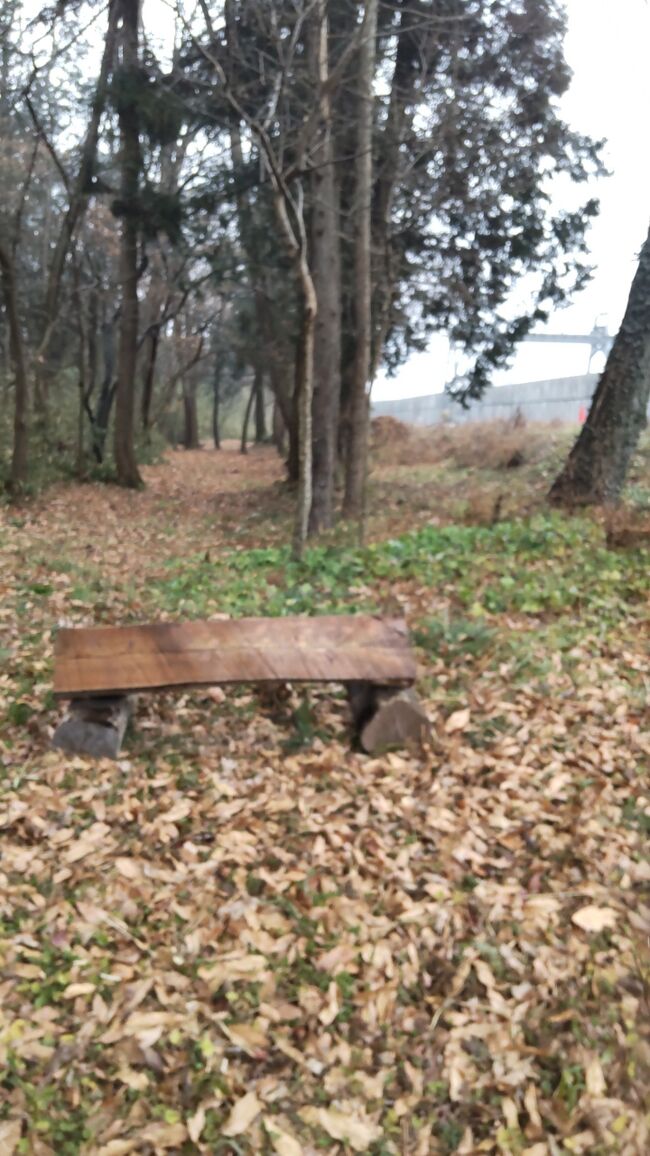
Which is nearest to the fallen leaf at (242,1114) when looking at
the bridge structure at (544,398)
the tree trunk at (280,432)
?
the bridge structure at (544,398)

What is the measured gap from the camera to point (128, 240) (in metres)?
15.9

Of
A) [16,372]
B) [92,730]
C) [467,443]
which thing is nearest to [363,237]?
[16,372]

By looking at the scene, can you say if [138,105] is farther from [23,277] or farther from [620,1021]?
[620,1021]

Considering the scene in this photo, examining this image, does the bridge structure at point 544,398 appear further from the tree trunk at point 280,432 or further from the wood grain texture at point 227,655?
the wood grain texture at point 227,655

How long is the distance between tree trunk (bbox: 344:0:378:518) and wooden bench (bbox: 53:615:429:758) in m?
4.48

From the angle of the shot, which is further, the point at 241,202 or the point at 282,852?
the point at 241,202

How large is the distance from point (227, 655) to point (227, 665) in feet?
0.20

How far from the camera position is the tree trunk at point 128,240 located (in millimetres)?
13914

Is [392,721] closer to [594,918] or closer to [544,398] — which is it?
[594,918]

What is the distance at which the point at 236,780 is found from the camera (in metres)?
4.39

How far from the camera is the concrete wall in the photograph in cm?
2495

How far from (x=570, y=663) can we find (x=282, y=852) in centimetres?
250

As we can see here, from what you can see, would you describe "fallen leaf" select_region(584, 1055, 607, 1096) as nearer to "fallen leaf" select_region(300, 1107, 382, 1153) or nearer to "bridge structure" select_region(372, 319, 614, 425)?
"fallen leaf" select_region(300, 1107, 382, 1153)

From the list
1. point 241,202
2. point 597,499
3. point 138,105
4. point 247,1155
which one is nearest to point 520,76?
point 241,202
